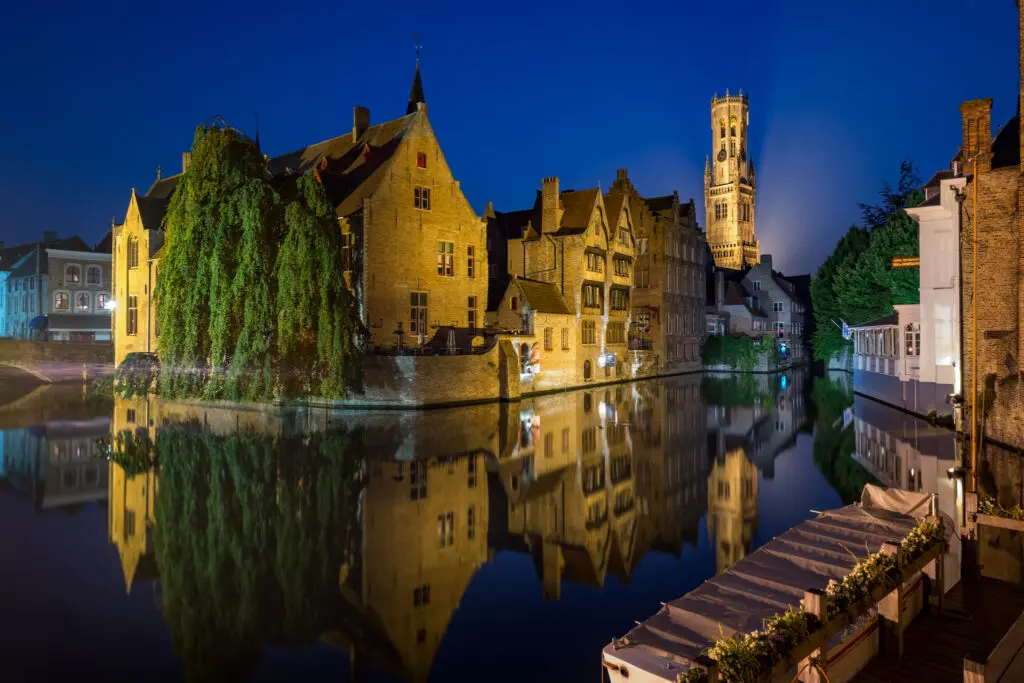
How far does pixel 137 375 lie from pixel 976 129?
3900cm

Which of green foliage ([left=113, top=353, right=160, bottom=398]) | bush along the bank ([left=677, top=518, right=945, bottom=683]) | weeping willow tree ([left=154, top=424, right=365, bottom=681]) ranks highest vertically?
green foliage ([left=113, top=353, right=160, bottom=398])

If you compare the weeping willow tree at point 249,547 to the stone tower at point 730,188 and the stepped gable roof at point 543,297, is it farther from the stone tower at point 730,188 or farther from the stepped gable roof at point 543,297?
the stone tower at point 730,188

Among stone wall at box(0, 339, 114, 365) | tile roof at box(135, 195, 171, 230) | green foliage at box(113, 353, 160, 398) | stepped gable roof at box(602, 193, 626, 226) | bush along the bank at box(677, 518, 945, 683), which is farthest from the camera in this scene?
stepped gable roof at box(602, 193, 626, 226)

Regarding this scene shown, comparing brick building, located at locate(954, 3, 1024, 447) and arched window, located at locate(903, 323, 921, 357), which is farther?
arched window, located at locate(903, 323, 921, 357)

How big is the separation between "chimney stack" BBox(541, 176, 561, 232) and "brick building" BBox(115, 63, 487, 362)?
6.58 meters

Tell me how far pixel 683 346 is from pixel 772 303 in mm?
18200

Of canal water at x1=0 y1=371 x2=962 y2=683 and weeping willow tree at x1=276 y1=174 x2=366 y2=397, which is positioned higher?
weeping willow tree at x1=276 y1=174 x2=366 y2=397

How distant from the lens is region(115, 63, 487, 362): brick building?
120 ft

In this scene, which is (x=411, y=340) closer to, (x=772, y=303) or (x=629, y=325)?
(x=629, y=325)

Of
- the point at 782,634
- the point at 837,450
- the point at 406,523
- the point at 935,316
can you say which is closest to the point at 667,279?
the point at 935,316

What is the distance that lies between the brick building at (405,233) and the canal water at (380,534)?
37.3 feet

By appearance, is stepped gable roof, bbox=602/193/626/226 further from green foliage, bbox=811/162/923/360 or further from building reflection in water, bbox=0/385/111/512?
building reflection in water, bbox=0/385/111/512

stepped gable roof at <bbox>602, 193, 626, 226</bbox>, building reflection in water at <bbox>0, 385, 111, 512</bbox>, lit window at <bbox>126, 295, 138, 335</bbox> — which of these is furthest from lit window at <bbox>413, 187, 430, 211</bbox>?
lit window at <bbox>126, 295, 138, 335</bbox>

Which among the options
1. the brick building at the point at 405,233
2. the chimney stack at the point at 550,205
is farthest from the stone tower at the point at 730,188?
the brick building at the point at 405,233
